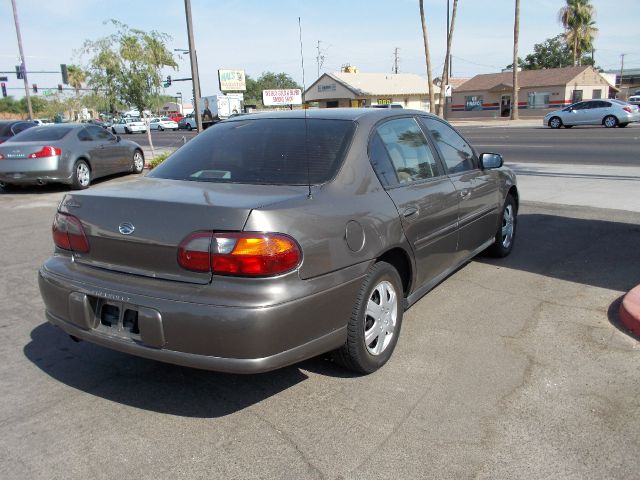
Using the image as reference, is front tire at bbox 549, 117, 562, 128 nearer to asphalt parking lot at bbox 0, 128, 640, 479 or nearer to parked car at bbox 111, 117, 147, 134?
asphalt parking lot at bbox 0, 128, 640, 479

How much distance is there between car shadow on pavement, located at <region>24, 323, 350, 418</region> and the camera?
3.29m

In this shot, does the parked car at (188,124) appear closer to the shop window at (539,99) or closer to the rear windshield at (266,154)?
the shop window at (539,99)

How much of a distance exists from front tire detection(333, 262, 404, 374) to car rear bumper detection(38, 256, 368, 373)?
92 millimetres

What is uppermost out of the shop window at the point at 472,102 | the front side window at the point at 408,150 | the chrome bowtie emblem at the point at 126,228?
the shop window at the point at 472,102

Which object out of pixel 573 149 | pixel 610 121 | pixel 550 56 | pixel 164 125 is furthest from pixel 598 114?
pixel 550 56

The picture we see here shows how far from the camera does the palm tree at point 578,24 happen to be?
60.0 metres

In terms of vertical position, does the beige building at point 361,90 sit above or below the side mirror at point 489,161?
above

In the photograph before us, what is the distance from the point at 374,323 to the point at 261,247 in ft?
3.61

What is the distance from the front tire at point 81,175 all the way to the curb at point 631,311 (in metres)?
10.5

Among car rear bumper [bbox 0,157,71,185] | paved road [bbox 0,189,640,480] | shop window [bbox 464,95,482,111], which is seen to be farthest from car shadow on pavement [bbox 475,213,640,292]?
shop window [bbox 464,95,482,111]

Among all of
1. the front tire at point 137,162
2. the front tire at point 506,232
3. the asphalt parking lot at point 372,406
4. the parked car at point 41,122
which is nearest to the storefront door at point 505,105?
the parked car at point 41,122

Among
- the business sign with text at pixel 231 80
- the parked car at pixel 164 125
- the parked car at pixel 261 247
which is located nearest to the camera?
the parked car at pixel 261 247

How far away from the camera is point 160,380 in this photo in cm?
357

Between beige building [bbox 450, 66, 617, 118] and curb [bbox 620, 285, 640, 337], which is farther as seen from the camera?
beige building [bbox 450, 66, 617, 118]
